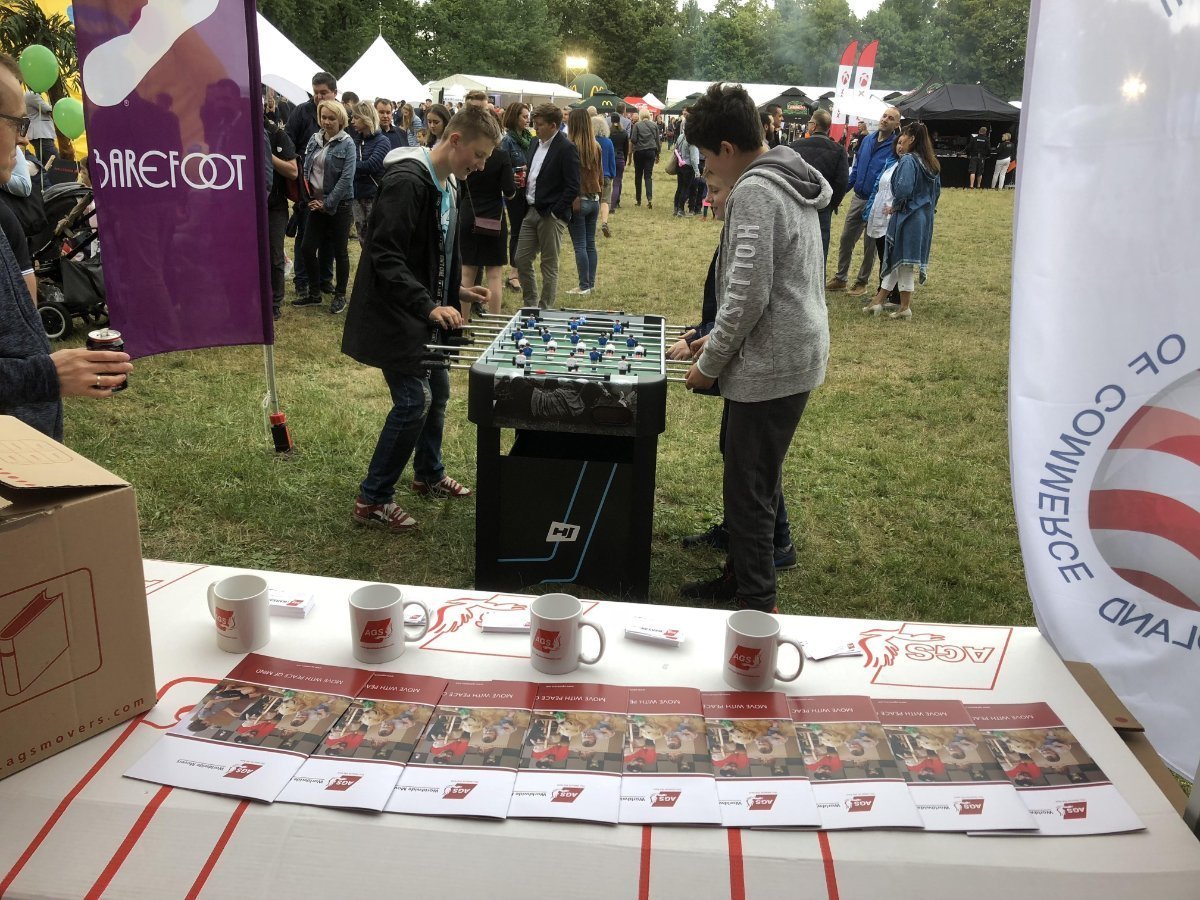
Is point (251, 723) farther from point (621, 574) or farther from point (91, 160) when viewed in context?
point (91, 160)

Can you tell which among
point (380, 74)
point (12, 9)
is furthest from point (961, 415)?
point (380, 74)

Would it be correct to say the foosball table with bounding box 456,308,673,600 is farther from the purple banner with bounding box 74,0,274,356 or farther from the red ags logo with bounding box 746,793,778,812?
the red ags logo with bounding box 746,793,778,812

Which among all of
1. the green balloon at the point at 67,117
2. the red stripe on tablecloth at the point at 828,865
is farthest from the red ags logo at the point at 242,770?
the green balloon at the point at 67,117

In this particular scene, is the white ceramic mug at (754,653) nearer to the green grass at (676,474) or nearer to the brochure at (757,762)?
the brochure at (757,762)

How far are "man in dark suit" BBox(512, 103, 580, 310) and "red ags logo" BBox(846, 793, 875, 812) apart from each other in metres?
6.02

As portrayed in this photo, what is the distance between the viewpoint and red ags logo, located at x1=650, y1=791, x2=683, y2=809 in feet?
4.07

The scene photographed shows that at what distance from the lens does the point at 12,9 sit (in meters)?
10.3

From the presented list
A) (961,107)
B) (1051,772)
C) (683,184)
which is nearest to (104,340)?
(1051,772)

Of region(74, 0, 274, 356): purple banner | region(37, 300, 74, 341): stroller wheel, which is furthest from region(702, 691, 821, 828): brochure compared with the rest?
region(37, 300, 74, 341): stroller wheel

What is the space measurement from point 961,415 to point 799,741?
4.62 m

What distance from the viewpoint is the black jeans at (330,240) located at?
7184 millimetres

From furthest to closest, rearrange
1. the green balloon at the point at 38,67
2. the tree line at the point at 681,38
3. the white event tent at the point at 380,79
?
1. the tree line at the point at 681,38
2. the white event tent at the point at 380,79
3. the green balloon at the point at 38,67

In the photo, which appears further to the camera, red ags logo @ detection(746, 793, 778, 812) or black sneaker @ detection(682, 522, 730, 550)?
black sneaker @ detection(682, 522, 730, 550)

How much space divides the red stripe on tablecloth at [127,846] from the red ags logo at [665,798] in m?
0.70
